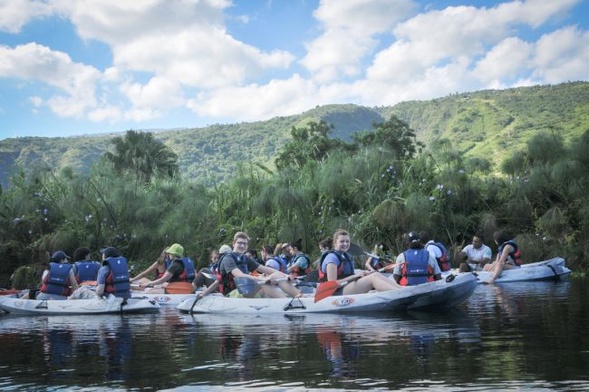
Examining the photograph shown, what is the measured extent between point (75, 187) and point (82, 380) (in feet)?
57.7

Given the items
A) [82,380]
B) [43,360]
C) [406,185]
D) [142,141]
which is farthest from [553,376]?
[142,141]

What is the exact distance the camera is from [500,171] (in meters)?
24.5

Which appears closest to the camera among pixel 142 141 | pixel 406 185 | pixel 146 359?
pixel 146 359

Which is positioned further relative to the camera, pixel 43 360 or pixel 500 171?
pixel 500 171

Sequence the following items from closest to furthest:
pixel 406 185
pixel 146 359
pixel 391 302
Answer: pixel 146 359 < pixel 391 302 < pixel 406 185

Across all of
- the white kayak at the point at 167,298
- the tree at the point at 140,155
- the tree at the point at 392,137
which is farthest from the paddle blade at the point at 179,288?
the tree at the point at 392,137

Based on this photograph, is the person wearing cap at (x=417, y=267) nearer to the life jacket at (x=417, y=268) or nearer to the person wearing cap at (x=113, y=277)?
the life jacket at (x=417, y=268)

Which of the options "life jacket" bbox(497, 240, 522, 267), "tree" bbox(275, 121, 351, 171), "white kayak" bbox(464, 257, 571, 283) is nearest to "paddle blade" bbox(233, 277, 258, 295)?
"white kayak" bbox(464, 257, 571, 283)

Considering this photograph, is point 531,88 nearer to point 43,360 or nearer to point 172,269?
point 172,269

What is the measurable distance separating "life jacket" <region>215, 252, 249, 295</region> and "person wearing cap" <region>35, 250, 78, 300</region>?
3.22 m

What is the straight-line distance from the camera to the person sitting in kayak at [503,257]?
1723cm

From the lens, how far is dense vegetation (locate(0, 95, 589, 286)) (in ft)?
70.7

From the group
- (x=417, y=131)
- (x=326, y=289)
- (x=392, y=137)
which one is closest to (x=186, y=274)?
(x=326, y=289)

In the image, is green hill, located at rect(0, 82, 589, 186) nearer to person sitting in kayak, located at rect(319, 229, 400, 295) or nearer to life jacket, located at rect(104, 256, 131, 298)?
life jacket, located at rect(104, 256, 131, 298)
